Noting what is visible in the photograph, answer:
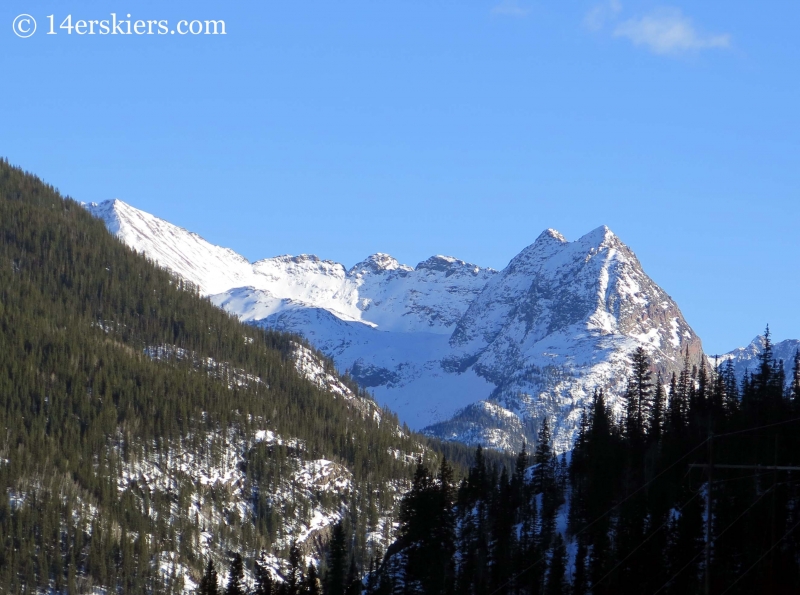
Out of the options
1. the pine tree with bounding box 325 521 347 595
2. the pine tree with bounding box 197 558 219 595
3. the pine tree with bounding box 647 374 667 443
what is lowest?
the pine tree with bounding box 197 558 219 595

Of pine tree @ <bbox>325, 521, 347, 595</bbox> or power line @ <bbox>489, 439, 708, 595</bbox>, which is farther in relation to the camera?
pine tree @ <bbox>325, 521, 347, 595</bbox>

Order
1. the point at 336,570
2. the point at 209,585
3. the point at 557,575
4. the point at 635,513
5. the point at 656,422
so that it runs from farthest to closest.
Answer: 1. the point at 656,422
2. the point at 336,570
3. the point at 209,585
4. the point at 635,513
5. the point at 557,575

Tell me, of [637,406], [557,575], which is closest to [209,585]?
[557,575]

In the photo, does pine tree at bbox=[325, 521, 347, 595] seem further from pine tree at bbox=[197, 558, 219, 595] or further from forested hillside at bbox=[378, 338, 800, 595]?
pine tree at bbox=[197, 558, 219, 595]

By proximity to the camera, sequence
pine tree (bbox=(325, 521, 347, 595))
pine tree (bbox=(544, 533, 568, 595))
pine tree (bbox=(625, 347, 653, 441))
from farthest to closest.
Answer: pine tree (bbox=(625, 347, 653, 441)) → pine tree (bbox=(325, 521, 347, 595)) → pine tree (bbox=(544, 533, 568, 595))

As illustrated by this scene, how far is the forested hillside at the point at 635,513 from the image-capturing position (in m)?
113

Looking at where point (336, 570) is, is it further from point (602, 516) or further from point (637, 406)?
point (637, 406)

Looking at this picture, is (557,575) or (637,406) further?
(637,406)

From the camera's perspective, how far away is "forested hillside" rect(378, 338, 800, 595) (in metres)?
113

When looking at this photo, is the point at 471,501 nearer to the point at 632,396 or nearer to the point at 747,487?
the point at 632,396

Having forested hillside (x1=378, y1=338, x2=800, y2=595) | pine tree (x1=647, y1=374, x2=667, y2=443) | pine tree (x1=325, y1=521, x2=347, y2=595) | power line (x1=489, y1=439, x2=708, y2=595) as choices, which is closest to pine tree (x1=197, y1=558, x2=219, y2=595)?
pine tree (x1=325, y1=521, x2=347, y2=595)

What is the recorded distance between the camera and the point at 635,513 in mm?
128625

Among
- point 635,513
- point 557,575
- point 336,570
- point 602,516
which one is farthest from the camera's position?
point 336,570

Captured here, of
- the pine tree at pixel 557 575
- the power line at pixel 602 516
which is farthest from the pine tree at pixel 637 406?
the pine tree at pixel 557 575
